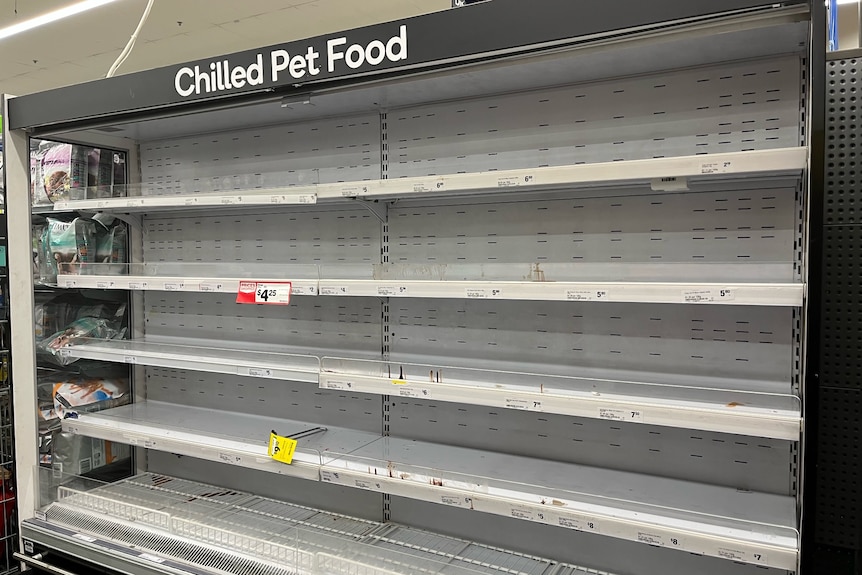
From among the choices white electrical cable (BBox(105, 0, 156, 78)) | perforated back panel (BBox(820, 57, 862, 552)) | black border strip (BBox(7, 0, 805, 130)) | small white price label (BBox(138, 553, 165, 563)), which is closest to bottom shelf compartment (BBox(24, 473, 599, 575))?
small white price label (BBox(138, 553, 165, 563))

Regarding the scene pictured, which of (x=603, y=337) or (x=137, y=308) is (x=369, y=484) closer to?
(x=603, y=337)

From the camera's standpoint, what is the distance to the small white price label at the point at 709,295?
61.5 inches

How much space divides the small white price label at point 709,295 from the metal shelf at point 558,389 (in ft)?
0.94

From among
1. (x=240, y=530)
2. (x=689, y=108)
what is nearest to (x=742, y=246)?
(x=689, y=108)

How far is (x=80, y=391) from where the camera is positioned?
118 inches

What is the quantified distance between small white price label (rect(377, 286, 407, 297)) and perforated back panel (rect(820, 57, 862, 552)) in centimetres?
120

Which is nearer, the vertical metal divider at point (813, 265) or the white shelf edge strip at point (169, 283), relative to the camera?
the vertical metal divider at point (813, 265)

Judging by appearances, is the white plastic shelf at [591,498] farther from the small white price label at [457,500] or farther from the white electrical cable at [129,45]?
the white electrical cable at [129,45]

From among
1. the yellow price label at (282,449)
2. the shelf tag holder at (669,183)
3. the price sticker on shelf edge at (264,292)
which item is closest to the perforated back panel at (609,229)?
the shelf tag holder at (669,183)

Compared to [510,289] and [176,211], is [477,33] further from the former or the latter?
[176,211]

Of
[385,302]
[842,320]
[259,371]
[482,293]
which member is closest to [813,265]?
[842,320]

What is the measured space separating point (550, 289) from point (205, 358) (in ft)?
4.92

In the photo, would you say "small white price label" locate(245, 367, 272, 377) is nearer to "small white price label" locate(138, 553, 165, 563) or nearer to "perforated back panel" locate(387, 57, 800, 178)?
"small white price label" locate(138, 553, 165, 563)

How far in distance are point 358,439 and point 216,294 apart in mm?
1051
